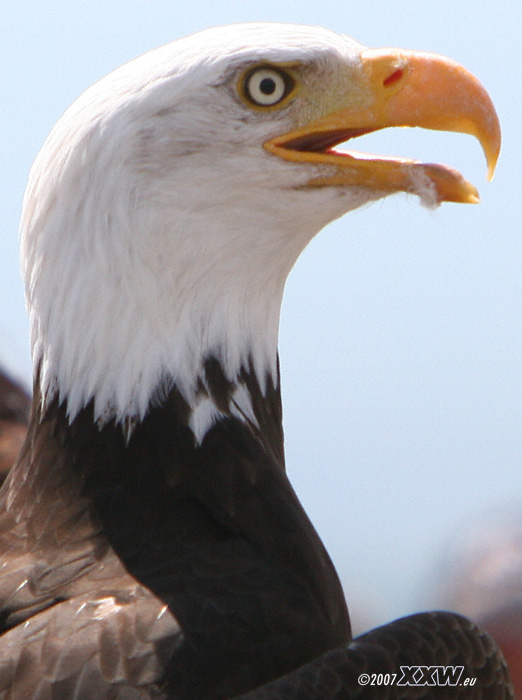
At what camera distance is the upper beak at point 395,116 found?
2.97 metres

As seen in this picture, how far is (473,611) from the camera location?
3.91 meters

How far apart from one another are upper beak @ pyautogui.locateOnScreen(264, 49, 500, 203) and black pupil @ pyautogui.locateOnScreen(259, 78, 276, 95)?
12cm

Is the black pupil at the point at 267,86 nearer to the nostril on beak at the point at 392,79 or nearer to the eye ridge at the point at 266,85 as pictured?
the eye ridge at the point at 266,85

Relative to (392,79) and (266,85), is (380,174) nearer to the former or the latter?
(392,79)

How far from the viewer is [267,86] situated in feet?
9.49

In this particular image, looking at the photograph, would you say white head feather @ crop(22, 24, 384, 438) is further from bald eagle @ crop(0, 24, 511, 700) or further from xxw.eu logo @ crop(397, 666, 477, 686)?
xxw.eu logo @ crop(397, 666, 477, 686)

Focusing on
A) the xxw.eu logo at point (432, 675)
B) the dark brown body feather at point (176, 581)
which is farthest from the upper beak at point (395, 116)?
the xxw.eu logo at point (432, 675)

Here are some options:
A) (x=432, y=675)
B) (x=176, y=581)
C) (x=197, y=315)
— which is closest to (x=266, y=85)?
(x=197, y=315)

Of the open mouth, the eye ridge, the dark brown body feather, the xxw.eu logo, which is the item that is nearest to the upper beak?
the open mouth

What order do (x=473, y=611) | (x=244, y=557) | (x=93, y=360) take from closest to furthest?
(x=244, y=557) < (x=93, y=360) < (x=473, y=611)

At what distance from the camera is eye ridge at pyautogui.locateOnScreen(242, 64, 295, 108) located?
2873 mm

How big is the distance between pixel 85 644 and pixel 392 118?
61.6 inches

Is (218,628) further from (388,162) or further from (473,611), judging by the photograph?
(473,611)

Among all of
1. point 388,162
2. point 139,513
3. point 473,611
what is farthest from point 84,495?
point 473,611
